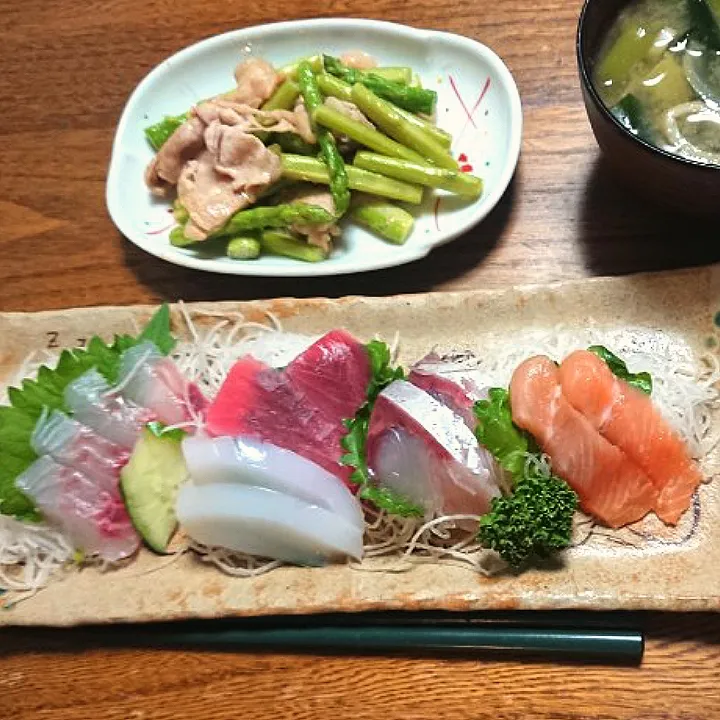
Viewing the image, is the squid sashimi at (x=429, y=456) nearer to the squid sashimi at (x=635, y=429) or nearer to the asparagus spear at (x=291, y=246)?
the squid sashimi at (x=635, y=429)

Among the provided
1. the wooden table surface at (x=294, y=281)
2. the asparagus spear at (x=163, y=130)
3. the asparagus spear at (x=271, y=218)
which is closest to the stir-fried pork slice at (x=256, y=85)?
the asparagus spear at (x=163, y=130)

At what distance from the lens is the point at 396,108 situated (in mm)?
2934

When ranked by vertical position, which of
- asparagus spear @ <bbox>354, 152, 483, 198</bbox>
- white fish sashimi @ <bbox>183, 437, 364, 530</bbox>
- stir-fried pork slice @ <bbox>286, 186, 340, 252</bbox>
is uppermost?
asparagus spear @ <bbox>354, 152, 483, 198</bbox>

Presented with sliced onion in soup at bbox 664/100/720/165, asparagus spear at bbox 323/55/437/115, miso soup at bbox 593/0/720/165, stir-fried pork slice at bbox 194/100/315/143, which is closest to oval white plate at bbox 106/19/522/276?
asparagus spear at bbox 323/55/437/115

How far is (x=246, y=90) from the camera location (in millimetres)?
3035

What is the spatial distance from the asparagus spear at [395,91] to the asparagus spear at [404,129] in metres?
0.05

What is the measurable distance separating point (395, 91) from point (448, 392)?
3.83 ft

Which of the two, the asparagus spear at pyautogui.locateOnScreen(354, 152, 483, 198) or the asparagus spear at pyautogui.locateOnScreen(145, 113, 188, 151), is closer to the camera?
the asparagus spear at pyautogui.locateOnScreen(354, 152, 483, 198)

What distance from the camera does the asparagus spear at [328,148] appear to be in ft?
9.18

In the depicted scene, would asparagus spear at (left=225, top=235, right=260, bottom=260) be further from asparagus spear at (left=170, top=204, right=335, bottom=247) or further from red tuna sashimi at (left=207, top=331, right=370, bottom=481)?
red tuna sashimi at (left=207, top=331, right=370, bottom=481)

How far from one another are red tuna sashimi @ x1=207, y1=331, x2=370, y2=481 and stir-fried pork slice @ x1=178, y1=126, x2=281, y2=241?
628 millimetres

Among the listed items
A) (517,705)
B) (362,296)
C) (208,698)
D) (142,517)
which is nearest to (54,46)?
(362,296)

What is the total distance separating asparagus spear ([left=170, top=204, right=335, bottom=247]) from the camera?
2.76 m

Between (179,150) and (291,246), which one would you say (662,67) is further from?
(179,150)
